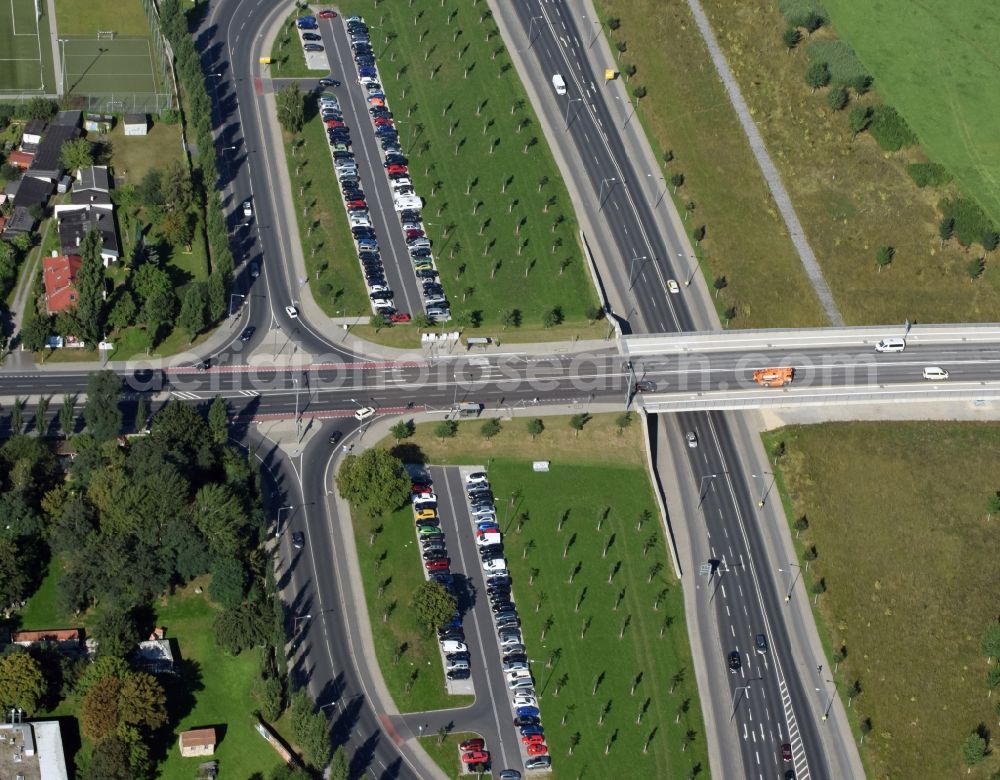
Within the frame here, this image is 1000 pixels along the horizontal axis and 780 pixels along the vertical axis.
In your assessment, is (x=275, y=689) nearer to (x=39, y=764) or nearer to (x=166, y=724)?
(x=166, y=724)

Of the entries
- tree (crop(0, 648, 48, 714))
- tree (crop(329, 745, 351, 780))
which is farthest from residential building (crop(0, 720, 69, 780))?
tree (crop(329, 745, 351, 780))

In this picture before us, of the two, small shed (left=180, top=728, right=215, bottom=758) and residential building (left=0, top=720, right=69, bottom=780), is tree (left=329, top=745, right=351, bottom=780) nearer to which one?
small shed (left=180, top=728, right=215, bottom=758)

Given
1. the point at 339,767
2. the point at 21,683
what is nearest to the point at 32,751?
the point at 21,683

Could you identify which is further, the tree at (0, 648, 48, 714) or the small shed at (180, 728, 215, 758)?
the small shed at (180, 728, 215, 758)

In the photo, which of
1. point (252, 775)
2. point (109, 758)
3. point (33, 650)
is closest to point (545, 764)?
point (252, 775)

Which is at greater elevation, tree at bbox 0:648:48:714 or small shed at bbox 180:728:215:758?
tree at bbox 0:648:48:714

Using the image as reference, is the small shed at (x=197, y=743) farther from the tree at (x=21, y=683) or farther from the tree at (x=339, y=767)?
the tree at (x=21, y=683)

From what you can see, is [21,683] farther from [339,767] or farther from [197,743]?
[339,767]
